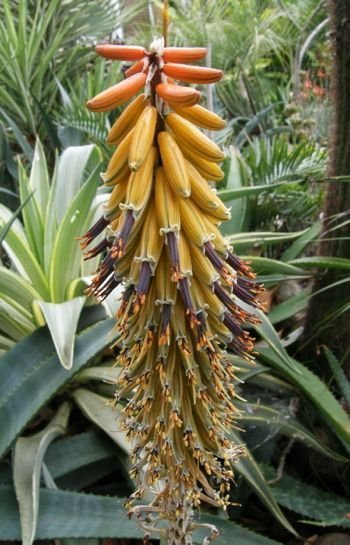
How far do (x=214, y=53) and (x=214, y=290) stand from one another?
5.09m

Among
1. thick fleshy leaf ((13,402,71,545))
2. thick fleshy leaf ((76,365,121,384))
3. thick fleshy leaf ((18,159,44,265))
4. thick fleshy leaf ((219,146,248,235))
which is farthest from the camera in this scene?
thick fleshy leaf ((219,146,248,235))

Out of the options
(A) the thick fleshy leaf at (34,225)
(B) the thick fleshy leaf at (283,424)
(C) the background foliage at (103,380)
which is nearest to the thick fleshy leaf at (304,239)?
(C) the background foliage at (103,380)

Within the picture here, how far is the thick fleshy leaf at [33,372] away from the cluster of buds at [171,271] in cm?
62

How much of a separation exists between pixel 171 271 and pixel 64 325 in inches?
37.7

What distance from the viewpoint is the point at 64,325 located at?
1.92 metres

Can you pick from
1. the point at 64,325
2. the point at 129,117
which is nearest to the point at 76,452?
the point at 64,325

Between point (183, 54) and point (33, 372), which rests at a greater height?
point (183, 54)

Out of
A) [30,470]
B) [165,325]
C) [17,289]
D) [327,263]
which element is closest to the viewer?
[165,325]

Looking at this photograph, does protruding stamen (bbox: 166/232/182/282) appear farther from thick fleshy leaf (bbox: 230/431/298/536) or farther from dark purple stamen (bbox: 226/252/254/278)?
thick fleshy leaf (bbox: 230/431/298/536)

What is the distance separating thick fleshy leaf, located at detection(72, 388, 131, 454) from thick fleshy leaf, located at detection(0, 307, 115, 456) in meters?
0.18

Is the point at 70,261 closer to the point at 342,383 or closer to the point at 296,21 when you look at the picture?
the point at 342,383

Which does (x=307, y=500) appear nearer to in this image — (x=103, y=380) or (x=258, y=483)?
(x=258, y=483)

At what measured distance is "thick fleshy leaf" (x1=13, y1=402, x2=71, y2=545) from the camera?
1.54 meters

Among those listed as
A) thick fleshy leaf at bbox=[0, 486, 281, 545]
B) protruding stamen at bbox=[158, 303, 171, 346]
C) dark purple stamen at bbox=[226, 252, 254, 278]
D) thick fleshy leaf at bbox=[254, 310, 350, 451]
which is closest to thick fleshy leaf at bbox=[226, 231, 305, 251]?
thick fleshy leaf at bbox=[254, 310, 350, 451]
